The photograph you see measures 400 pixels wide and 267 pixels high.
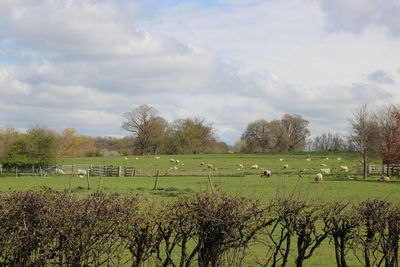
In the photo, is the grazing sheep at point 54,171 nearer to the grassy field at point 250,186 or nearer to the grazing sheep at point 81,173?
the grazing sheep at point 81,173

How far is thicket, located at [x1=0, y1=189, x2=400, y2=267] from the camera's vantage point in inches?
308

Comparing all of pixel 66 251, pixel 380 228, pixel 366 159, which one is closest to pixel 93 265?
pixel 66 251

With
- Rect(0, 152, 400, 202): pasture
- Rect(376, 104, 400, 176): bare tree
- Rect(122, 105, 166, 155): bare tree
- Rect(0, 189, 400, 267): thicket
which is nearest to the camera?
Rect(0, 189, 400, 267): thicket

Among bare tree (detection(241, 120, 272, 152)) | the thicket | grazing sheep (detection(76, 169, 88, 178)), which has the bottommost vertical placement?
grazing sheep (detection(76, 169, 88, 178))

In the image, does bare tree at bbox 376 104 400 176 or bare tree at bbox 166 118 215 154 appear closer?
bare tree at bbox 376 104 400 176

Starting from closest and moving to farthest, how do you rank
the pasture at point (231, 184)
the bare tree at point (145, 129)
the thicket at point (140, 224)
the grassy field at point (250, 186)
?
the thicket at point (140, 224) < the grassy field at point (250, 186) < the pasture at point (231, 184) < the bare tree at point (145, 129)

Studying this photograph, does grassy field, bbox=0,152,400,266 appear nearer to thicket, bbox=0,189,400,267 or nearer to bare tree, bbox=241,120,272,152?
thicket, bbox=0,189,400,267

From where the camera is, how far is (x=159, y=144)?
10681 centimetres

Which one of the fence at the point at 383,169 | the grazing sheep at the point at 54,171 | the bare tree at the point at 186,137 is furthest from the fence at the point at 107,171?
the bare tree at the point at 186,137

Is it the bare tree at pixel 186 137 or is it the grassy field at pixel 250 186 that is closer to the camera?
the grassy field at pixel 250 186

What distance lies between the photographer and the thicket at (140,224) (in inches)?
308

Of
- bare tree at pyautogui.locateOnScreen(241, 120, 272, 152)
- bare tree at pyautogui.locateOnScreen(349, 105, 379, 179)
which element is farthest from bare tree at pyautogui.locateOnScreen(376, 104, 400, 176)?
bare tree at pyautogui.locateOnScreen(241, 120, 272, 152)

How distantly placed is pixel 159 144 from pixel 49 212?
9932 centimetres

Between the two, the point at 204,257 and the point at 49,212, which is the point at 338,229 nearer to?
the point at 204,257
